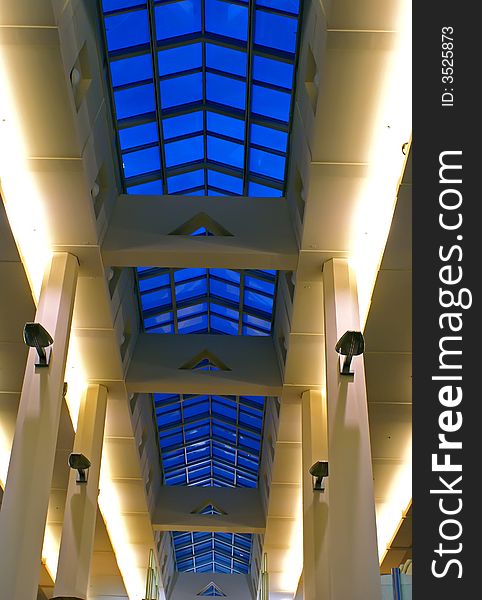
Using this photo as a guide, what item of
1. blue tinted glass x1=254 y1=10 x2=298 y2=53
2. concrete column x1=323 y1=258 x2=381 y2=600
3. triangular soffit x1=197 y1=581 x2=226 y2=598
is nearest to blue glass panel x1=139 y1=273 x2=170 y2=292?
concrete column x1=323 y1=258 x2=381 y2=600

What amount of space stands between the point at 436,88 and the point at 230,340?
49.8 feet

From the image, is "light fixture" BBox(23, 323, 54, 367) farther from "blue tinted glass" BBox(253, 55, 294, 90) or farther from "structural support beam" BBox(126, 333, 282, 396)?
"structural support beam" BBox(126, 333, 282, 396)

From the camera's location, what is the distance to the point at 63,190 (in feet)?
46.7

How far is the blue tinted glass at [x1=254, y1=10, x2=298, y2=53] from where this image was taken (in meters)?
14.8

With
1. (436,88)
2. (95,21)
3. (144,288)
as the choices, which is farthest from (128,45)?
(436,88)

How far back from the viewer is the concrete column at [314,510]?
17078mm

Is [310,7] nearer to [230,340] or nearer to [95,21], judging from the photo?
[95,21]

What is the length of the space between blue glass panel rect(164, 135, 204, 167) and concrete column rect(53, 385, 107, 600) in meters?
6.22

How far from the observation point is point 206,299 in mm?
24703

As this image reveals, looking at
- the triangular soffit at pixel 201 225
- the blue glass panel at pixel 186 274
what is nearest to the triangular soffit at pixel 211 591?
the blue glass panel at pixel 186 274

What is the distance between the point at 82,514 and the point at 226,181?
8.69 meters

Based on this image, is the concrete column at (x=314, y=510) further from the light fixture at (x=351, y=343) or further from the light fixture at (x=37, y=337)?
the light fixture at (x=37, y=337)

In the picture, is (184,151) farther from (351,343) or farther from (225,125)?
(351,343)

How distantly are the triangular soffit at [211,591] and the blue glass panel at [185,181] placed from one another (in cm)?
3393
